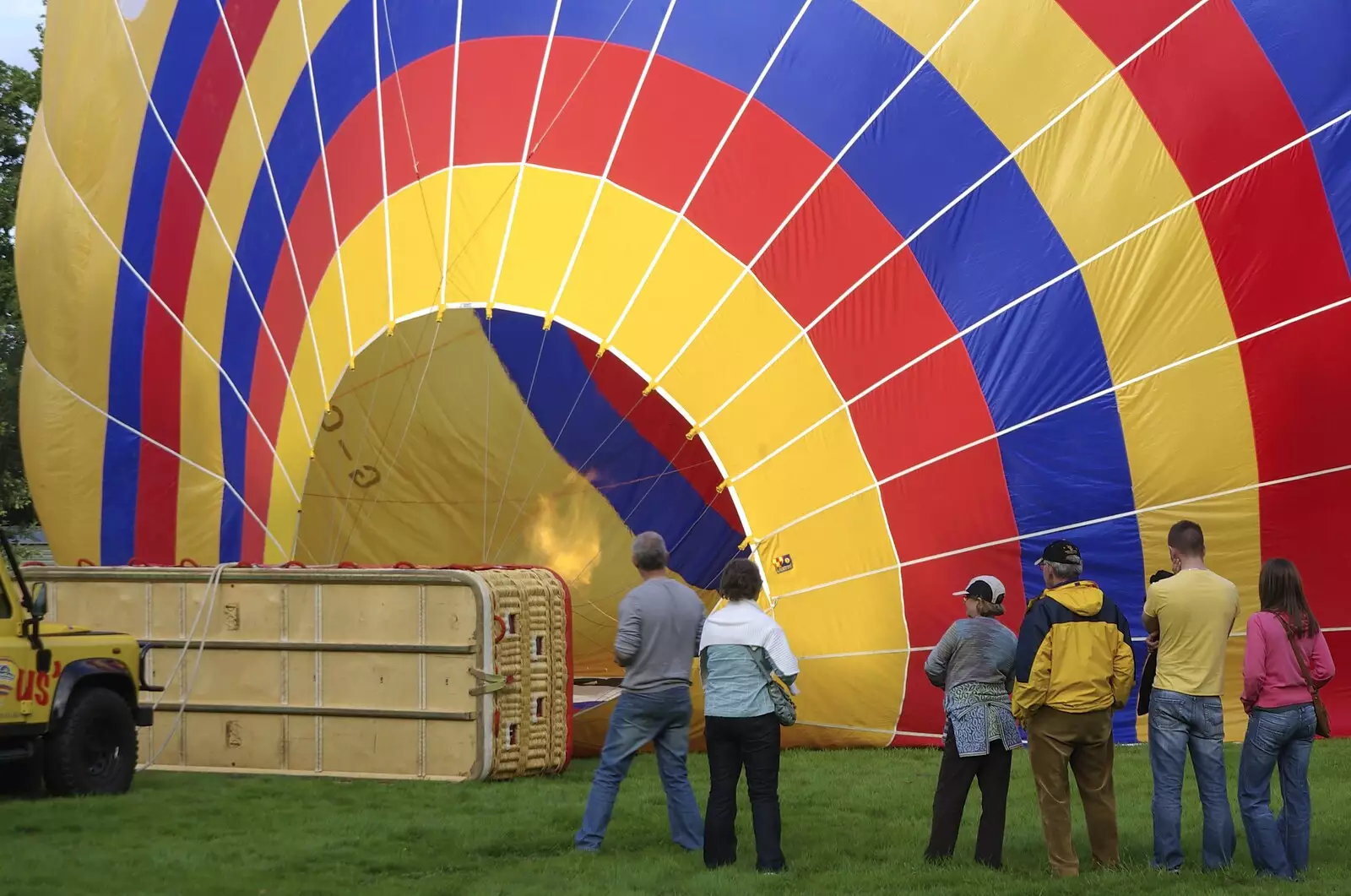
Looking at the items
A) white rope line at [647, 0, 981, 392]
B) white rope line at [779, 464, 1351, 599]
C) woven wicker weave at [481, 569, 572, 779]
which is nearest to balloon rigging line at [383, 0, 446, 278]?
white rope line at [647, 0, 981, 392]

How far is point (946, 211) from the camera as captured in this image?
7.30 meters

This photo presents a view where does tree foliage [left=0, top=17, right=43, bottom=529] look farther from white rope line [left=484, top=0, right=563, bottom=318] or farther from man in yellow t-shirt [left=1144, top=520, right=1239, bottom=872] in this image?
man in yellow t-shirt [left=1144, top=520, right=1239, bottom=872]

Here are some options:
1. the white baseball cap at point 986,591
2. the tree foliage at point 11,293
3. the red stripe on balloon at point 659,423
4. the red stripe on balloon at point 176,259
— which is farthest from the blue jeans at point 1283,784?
the tree foliage at point 11,293

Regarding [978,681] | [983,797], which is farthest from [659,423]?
[983,797]

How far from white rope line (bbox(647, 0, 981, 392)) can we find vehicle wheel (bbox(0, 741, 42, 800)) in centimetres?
311

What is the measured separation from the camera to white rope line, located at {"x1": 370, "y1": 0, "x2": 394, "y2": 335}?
26.3ft

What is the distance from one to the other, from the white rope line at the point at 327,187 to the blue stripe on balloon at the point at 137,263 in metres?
0.92

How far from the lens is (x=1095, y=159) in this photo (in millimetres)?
7184

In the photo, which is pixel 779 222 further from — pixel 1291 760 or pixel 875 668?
pixel 1291 760

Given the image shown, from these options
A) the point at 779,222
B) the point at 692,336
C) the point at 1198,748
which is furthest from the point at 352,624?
the point at 1198,748

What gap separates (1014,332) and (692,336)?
4.86 feet

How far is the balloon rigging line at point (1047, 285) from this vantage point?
706 cm

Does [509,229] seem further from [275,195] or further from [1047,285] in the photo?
[1047,285]

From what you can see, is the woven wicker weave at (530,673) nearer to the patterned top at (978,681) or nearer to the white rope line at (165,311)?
the white rope line at (165,311)
